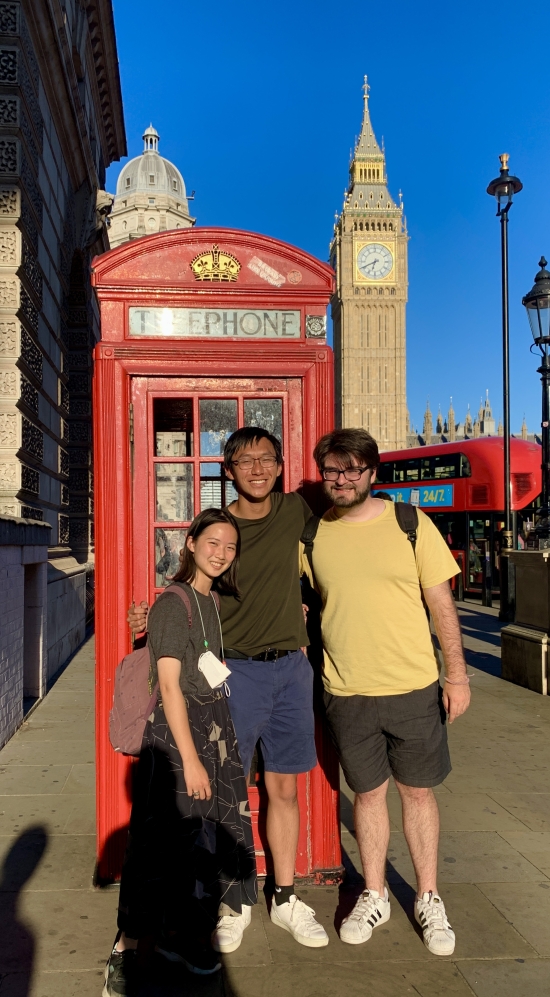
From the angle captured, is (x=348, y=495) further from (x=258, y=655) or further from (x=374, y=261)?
(x=374, y=261)

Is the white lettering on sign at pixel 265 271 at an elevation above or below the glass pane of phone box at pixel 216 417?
above

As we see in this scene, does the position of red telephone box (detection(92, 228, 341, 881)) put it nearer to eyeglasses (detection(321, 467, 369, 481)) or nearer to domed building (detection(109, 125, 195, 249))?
eyeglasses (detection(321, 467, 369, 481))

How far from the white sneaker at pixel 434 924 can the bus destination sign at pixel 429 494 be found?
17241mm

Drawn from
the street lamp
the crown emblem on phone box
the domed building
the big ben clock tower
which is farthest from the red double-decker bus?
the big ben clock tower

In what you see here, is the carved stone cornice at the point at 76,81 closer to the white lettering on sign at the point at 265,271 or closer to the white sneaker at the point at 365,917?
the white lettering on sign at the point at 265,271

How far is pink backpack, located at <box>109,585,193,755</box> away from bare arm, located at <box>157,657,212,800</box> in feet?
0.43

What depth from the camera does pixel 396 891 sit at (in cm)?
358

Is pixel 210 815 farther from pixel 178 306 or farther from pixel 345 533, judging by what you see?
pixel 178 306

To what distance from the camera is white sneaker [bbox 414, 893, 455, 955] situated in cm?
299

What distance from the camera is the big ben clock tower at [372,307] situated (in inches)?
3354

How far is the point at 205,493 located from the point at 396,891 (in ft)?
6.52

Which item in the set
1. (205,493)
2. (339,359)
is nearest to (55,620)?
(205,493)

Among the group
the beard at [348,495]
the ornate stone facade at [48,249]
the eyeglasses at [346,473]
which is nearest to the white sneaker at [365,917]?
the beard at [348,495]

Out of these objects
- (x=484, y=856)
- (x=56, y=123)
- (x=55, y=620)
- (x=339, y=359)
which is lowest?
(x=484, y=856)
